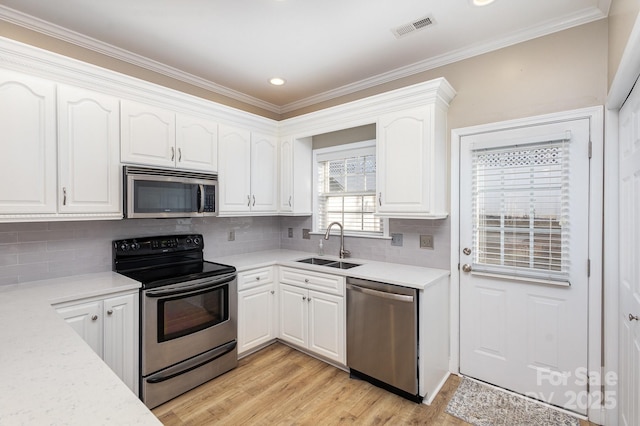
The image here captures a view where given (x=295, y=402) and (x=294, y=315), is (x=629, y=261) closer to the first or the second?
(x=295, y=402)

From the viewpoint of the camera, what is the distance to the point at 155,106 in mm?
2621

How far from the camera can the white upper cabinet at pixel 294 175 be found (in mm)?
3598

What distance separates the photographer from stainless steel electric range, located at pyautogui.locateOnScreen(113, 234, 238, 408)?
7.50 ft

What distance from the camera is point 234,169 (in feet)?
10.5

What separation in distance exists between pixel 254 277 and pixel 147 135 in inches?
60.3

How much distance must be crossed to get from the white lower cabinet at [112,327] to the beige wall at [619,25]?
3167mm

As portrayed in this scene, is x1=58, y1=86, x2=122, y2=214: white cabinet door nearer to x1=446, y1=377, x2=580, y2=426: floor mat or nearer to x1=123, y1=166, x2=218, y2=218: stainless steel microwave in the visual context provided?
x1=123, y1=166, x2=218, y2=218: stainless steel microwave

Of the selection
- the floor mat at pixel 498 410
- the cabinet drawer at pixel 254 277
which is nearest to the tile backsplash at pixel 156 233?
the cabinet drawer at pixel 254 277

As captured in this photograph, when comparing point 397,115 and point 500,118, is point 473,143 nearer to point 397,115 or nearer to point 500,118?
point 500,118

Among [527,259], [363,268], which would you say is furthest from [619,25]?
[363,268]

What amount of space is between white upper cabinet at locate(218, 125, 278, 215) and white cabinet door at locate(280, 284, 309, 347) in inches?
36.7

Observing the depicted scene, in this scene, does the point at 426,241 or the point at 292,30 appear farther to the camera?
the point at 426,241

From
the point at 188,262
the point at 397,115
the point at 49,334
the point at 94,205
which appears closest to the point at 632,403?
the point at 397,115

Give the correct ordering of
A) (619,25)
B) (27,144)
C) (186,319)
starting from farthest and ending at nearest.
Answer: (186,319) → (27,144) → (619,25)
